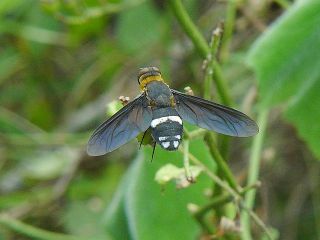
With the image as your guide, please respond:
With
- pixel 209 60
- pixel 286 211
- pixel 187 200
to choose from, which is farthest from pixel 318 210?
pixel 209 60

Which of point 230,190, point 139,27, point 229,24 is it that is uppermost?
point 139,27

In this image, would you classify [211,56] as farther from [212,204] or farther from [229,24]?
→ [229,24]

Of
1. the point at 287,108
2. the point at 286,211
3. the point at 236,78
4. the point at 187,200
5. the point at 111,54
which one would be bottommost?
the point at 187,200

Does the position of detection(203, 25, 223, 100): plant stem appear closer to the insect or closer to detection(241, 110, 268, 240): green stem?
the insect

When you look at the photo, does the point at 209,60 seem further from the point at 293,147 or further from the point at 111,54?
the point at 111,54

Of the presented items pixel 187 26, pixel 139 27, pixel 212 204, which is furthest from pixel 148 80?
pixel 139 27

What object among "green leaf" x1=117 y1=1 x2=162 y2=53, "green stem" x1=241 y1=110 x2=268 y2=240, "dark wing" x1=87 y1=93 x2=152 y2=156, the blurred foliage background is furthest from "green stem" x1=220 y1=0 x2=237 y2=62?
"dark wing" x1=87 y1=93 x2=152 y2=156
